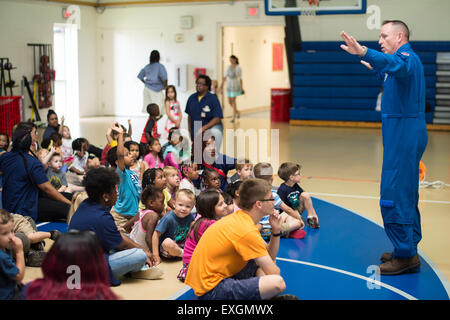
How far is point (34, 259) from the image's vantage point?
5094mm

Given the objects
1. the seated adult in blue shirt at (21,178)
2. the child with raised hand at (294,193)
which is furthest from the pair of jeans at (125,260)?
the child with raised hand at (294,193)

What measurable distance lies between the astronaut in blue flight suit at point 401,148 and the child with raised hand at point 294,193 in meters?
1.56

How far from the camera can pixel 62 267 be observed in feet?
8.31

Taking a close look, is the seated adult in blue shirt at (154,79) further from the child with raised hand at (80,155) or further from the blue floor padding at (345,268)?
the blue floor padding at (345,268)

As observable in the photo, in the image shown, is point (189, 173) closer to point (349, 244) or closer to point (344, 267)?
point (349, 244)

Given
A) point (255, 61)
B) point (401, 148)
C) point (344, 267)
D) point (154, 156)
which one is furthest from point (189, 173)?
point (255, 61)

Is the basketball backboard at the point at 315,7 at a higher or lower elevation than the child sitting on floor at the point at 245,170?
higher

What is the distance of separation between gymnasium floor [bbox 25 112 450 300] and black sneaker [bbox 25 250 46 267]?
0.08 meters

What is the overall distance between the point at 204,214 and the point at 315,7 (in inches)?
353

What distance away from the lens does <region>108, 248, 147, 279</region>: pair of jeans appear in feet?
14.9

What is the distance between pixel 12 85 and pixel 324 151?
7.57 m

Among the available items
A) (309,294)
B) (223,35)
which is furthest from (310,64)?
(309,294)

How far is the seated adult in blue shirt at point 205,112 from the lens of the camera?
8.53 m
